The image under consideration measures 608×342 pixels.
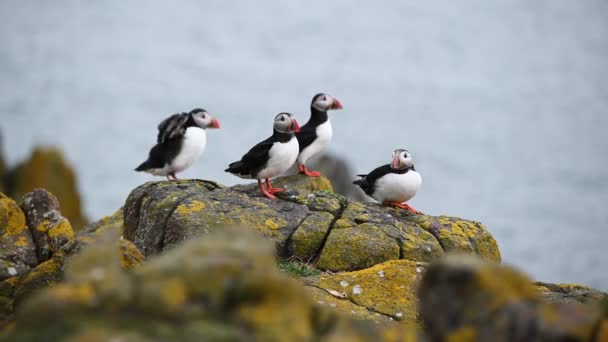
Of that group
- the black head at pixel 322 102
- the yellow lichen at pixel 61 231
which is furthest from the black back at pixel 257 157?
the black head at pixel 322 102

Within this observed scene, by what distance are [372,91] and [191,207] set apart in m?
69.2

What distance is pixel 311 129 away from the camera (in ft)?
40.2

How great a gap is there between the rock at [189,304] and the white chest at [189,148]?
6.62 m

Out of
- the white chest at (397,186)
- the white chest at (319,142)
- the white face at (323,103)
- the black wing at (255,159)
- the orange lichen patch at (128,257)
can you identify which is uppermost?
the white face at (323,103)

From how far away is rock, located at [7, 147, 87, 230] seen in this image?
2038cm

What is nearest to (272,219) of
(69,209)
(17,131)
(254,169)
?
(254,169)

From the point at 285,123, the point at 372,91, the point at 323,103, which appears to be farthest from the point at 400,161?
the point at 372,91

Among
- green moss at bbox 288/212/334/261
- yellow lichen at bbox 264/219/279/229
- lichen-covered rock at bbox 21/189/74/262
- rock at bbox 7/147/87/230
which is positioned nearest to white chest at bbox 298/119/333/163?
green moss at bbox 288/212/334/261

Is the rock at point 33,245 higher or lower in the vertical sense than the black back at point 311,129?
lower

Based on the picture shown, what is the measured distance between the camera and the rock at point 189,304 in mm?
3452

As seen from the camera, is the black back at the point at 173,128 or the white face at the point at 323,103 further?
the white face at the point at 323,103

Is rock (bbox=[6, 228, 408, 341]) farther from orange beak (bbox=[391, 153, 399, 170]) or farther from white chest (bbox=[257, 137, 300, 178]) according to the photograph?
orange beak (bbox=[391, 153, 399, 170])

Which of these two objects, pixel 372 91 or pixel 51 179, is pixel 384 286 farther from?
pixel 372 91

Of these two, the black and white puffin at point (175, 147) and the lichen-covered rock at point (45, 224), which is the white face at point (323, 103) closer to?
the black and white puffin at point (175, 147)
